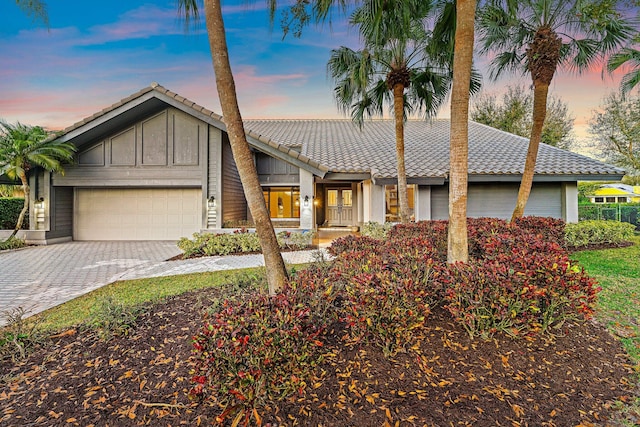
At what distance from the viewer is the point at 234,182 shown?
13883 millimetres

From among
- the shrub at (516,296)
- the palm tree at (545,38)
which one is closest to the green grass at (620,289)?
the shrub at (516,296)

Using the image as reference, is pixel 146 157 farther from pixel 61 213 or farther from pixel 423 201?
pixel 423 201

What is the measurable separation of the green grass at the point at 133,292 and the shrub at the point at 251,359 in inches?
94.8

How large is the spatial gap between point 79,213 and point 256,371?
50.1ft

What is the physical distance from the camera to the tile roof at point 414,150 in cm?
1176

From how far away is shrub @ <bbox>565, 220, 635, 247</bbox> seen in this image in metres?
9.87

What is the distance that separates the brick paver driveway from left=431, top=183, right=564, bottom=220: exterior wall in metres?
9.93

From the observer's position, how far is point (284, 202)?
15484mm

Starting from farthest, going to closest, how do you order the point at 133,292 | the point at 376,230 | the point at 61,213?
the point at 61,213 → the point at 376,230 → the point at 133,292

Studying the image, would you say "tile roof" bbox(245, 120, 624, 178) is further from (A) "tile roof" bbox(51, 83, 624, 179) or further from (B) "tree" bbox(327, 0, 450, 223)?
(B) "tree" bbox(327, 0, 450, 223)

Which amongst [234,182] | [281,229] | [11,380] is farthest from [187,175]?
[11,380]

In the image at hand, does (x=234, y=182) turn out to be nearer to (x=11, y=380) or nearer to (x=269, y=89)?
→ (x=269, y=89)

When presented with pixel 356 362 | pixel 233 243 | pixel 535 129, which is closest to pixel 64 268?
pixel 233 243

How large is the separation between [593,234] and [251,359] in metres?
12.1
